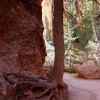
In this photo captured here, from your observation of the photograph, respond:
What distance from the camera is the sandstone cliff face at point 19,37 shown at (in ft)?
16.4

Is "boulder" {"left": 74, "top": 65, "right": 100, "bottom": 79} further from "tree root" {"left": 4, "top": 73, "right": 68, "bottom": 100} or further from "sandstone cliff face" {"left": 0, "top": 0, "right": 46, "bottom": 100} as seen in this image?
"tree root" {"left": 4, "top": 73, "right": 68, "bottom": 100}

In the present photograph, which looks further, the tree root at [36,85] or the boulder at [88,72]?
the boulder at [88,72]

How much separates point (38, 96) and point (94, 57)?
9095mm

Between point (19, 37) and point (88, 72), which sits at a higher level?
point (19, 37)

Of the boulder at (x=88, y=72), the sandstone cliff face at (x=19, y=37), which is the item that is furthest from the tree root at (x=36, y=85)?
the boulder at (x=88, y=72)

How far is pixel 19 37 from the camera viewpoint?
5227mm

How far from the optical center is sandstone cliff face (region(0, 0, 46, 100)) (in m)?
5.01

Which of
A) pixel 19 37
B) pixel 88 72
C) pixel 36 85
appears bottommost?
pixel 88 72

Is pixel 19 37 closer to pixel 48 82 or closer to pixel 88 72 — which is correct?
pixel 48 82

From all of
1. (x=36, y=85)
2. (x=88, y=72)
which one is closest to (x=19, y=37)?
(x=36, y=85)

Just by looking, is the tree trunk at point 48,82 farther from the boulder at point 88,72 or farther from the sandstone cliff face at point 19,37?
the boulder at point 88,72

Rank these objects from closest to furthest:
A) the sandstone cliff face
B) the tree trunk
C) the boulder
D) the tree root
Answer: the tree trunk
the tree root
the sandstone cliff face
the boulder

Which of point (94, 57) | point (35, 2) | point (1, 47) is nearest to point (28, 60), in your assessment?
point (1, 47)

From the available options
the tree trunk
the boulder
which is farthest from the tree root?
the boulder
